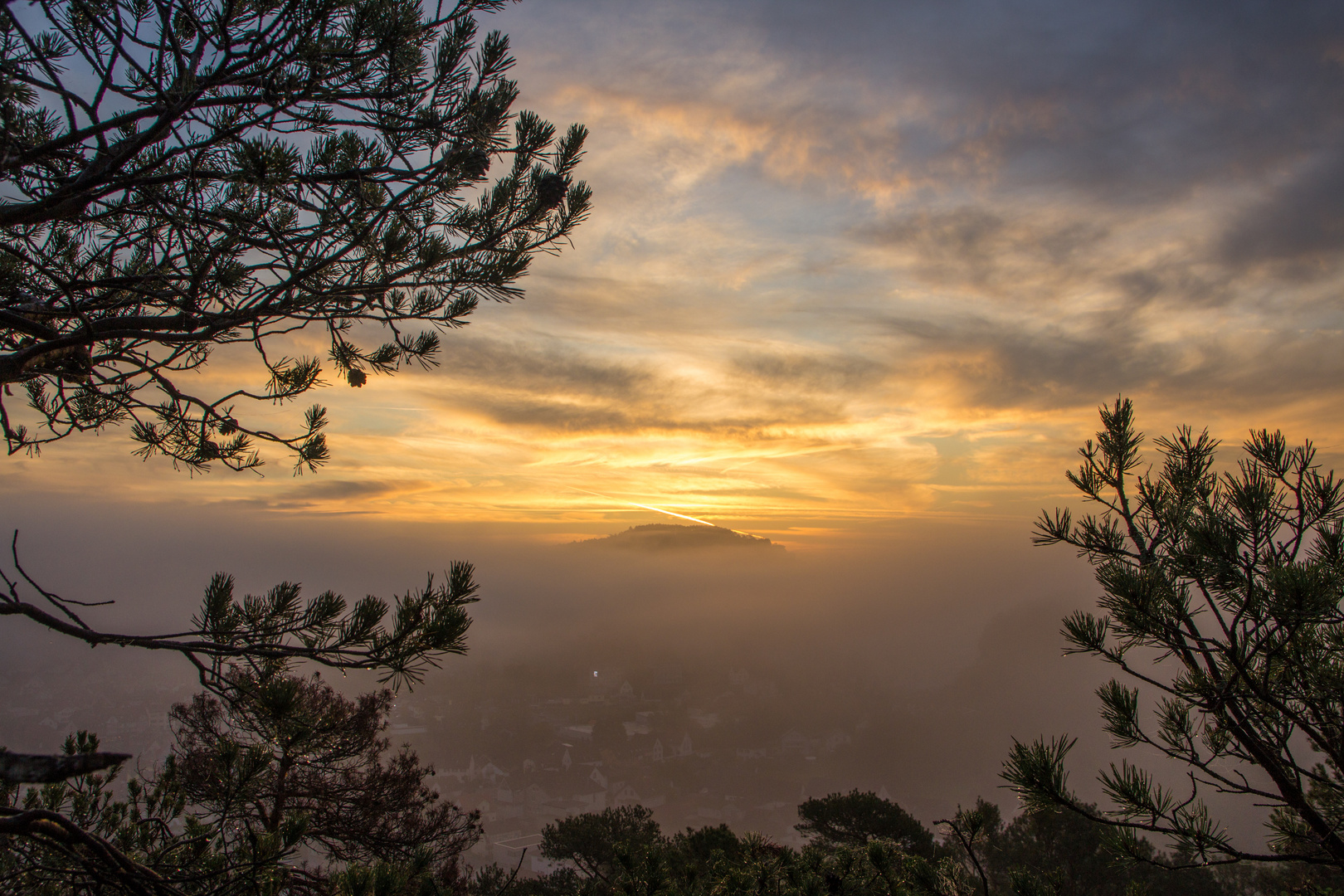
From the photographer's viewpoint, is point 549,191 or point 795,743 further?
point 795,743

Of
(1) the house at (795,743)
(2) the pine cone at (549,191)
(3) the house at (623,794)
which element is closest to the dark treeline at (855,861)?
(2) the pine cone at (549,191)

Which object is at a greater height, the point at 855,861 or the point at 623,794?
the point at 855,861

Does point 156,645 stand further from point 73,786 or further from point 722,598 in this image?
point 722,598

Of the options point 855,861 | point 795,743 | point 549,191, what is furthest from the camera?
point 795,743

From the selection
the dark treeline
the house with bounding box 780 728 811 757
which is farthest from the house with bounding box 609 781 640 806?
the dark treeline

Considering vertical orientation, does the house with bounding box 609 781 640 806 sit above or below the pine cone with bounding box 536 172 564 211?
below

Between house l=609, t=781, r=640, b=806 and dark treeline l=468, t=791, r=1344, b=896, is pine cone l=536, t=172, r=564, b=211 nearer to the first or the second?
dark treeline l=468, t=791, r=1344, b=896

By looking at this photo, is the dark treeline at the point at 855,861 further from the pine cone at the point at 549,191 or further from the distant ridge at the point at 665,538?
the distant ridge at the point at 665,538

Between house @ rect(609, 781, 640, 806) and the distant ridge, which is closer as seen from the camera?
house @ rect(609, 781, 640, 806)

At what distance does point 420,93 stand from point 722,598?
119 m

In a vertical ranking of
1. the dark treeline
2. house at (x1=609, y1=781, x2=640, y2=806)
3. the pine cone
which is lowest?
house at (x1=609, y1=781, x2=640, y2=806)

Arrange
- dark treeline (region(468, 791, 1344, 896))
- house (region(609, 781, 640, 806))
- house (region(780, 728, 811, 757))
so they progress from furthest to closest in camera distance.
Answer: house (region(780, 728, 811, 757))
house (region(609, 781, 640, 806))
dark treeline (region(468, 791, 1344, 896))

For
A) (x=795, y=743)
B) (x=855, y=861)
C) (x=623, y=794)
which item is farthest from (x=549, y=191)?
(x=795, y=743)

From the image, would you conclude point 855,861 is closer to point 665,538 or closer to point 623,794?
point 623,794
